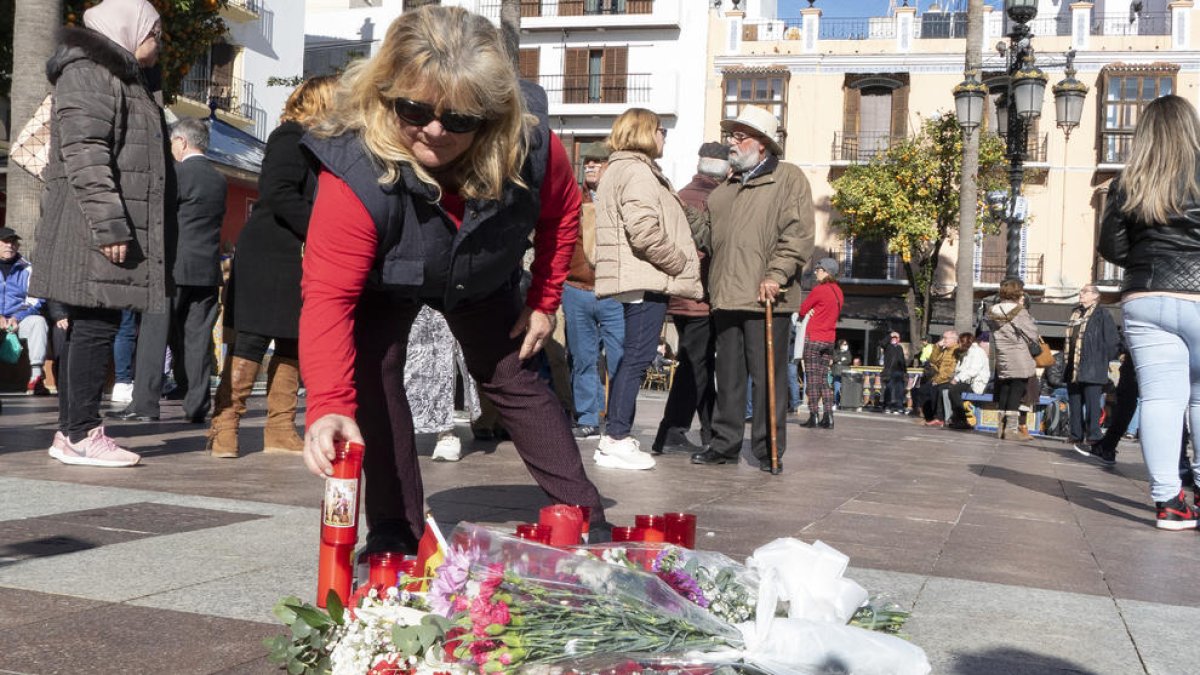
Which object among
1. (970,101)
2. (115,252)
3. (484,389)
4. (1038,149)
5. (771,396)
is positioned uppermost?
(1038,149)

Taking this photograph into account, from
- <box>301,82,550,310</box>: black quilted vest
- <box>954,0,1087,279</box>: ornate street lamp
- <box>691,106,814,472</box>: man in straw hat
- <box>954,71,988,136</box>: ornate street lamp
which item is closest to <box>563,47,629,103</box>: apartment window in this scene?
<box>954,71,988,136</box>: ornate street lamp

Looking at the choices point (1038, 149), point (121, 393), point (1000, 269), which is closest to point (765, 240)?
point (121, 393)

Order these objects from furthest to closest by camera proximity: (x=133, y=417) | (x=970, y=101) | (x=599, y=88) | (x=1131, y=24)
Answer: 1. (x=599, y=88)
2. (x=1131, y=24)
3. (x=970, y=101)
4. (x=133, y=417)

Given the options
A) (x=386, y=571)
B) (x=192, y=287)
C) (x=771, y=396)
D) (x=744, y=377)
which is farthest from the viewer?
(x=192, y=287)

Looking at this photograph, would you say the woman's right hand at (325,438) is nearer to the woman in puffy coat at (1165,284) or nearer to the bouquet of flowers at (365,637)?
the bouquet of flowers at (365,637)

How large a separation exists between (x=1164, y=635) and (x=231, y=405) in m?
4.60

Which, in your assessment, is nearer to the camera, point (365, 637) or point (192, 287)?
point (365, 637)

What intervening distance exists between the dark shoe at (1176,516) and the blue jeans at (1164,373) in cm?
3

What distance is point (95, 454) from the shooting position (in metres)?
5.66

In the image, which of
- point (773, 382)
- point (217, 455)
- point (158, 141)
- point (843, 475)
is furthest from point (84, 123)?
point (843, 475)

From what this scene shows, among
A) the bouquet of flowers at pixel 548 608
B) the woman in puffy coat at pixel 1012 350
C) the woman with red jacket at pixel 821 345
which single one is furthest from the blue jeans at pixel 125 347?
the woman in puffy coat at pixel 1012 350

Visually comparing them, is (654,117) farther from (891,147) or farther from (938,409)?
(891,147)

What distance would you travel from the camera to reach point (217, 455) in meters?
6.39

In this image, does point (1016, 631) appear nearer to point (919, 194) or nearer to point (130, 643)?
point (130, 643)
